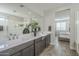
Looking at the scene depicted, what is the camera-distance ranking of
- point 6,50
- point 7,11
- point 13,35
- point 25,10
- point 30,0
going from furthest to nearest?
point 25,10 → point 13,35 → point 7,11 → point 30,0 → point 6,50

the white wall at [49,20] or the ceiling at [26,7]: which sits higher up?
the ceiling at [26,7]

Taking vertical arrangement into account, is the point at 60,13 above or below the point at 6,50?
above

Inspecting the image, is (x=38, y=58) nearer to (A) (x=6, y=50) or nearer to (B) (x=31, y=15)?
(A) (x=6, y=50)

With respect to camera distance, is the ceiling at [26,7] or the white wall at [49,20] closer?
the ceiling at [26,7]

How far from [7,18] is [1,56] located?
2.71 ft

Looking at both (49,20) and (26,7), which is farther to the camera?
(49,20)

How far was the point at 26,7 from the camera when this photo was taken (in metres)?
2.13

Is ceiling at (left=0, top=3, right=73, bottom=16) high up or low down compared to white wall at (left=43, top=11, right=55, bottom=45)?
up

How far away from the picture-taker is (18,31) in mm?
2217

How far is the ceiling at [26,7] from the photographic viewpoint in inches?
72.4

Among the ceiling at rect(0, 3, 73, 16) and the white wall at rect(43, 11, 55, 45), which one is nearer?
the ceiling at rect(0, 3, 73, 16)

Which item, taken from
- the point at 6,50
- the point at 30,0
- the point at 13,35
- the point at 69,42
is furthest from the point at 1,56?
the point at 69,42

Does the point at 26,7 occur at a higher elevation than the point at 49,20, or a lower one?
higher

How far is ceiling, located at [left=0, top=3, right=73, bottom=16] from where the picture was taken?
1840 millimetres
